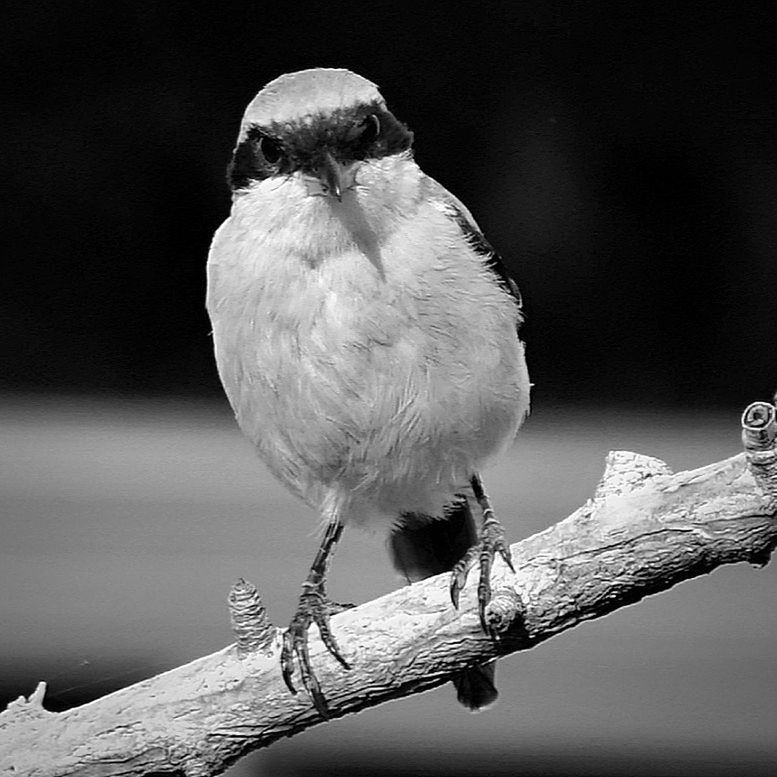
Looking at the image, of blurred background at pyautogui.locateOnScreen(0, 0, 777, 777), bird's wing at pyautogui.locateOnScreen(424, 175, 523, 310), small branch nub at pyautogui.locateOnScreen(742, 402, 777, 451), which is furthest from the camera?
blurred background at pyautogui.locateOnScreen(0, 0, 777, 777)

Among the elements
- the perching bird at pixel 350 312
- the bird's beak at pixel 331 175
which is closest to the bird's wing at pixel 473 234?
the perching bird at pixel 350 312

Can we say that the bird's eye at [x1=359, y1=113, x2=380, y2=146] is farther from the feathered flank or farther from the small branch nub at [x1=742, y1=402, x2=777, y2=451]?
the small branch nub at [x1=742, y1=402, x2=777, y2=451]

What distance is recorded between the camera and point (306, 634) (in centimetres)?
77

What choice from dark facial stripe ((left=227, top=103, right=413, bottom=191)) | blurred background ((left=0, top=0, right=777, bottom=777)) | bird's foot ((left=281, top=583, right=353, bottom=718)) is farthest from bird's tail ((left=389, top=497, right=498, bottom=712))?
dark facial stripe ((left=227, top=103, right=413, bottom=191))

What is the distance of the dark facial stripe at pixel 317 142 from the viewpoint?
2.34ft

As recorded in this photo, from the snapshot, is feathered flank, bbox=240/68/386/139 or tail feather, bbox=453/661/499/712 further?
tail feather, bbox=453/661/499/712

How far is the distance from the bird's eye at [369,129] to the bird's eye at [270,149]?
0.16 feet

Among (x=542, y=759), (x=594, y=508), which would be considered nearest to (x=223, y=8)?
(x=594, y=508)

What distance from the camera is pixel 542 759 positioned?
0.92m

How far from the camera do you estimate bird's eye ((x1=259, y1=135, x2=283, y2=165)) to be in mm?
728

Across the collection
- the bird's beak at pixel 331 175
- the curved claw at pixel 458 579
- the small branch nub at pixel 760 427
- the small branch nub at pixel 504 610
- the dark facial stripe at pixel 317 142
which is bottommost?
the small branch nub at pixel 504 610

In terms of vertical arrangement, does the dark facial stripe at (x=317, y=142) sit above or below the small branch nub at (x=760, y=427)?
above

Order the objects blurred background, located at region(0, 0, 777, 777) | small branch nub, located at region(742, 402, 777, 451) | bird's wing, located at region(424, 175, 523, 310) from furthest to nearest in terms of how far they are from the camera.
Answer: blurred background, located at region(0, 0, 777, 777)
bird's wing, located at region(424, 175, 523, 310)
small branch nub, located at region(742, 402, 777, 451)

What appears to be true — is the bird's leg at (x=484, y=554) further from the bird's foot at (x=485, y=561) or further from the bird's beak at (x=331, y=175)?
the bird's beak at (x=331, y=175)
